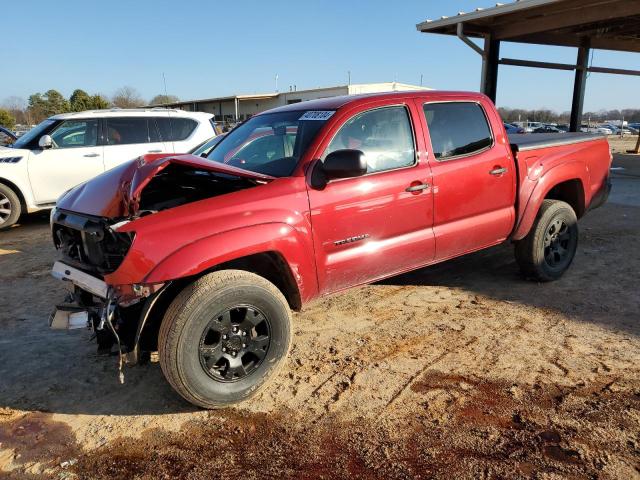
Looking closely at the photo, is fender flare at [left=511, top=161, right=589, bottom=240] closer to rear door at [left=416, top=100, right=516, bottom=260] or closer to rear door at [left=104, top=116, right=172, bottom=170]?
rear door at [left=416, top=100, right=516, bottom=260]

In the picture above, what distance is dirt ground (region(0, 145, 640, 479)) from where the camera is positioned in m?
2.54

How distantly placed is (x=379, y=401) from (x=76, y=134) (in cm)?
771

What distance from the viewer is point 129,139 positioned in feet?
29.3

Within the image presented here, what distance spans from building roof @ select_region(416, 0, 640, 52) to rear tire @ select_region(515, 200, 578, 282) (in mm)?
7938

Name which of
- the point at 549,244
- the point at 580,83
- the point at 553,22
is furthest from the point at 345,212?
the point at 580,83

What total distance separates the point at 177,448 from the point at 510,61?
1474 centimetres

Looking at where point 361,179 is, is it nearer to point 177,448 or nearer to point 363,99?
point 363,99

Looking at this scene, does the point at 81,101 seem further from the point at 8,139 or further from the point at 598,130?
the point at 598,130

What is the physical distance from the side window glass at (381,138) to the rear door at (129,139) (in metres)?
6.03

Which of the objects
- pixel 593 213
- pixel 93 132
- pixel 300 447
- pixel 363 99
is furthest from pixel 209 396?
pixel 593 213

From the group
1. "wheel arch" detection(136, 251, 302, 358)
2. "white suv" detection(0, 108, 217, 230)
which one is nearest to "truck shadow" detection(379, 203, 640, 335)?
"wheel arch" detection(136, 251, 302, 358)

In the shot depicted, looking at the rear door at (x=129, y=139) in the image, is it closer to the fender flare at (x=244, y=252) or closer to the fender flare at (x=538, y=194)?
the fender flare at (x=244, y=252)

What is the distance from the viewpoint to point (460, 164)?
13.6ft

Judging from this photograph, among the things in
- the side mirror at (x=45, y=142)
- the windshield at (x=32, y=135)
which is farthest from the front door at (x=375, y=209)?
the windshield at (x=32, y=135)
